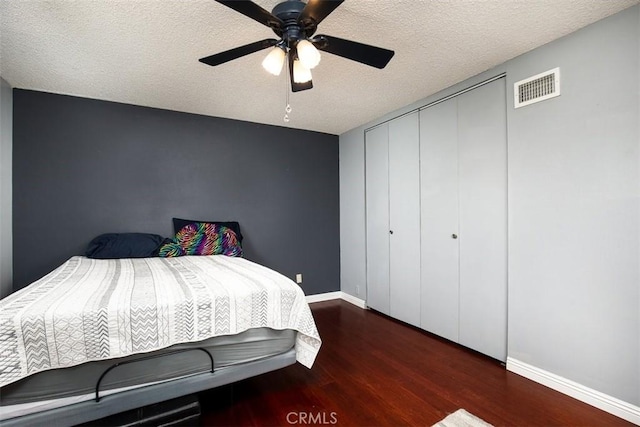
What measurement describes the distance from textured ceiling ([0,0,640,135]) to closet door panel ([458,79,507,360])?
35cm

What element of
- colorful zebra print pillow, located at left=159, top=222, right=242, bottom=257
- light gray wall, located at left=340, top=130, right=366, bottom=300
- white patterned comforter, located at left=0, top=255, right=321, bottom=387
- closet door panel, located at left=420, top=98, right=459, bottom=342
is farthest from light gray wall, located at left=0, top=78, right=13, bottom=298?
closet door panel, located at left=420, top=98, right=459, bottom=342

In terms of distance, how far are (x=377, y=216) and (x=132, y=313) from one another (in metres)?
2.80

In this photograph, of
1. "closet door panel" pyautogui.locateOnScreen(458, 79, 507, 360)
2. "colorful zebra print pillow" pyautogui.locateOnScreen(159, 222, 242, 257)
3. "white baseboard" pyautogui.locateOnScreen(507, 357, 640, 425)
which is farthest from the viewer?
"colorful zebra print pillow" pyautogui.locateOnScreen(159, 222, 242, 257)

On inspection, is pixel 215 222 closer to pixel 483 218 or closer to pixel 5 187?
pixel 5 187

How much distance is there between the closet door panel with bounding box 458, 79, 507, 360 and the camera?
2.36m

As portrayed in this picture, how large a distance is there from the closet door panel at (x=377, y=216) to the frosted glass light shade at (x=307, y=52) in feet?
7.04

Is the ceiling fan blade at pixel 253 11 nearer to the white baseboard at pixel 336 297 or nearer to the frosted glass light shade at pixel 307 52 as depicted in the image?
the frosted glass light shade at pixel 307 52

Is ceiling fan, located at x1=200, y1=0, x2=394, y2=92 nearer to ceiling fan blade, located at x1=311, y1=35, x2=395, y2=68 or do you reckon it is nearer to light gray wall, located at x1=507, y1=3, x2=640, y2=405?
ceiling fan blade, located at x1=311, y1=35, x2=395, y2=68

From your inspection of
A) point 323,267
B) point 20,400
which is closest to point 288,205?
point 323,267

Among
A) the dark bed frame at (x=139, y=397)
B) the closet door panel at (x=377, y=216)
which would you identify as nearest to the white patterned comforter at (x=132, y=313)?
the dark bed frame at (x=139, y=397)

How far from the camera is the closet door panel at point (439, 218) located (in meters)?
2.73

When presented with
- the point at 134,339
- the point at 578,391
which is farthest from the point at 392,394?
the point at 134,339

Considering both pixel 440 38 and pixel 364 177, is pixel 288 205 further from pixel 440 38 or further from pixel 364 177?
pixel 440 38

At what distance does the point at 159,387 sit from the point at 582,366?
252 cm
